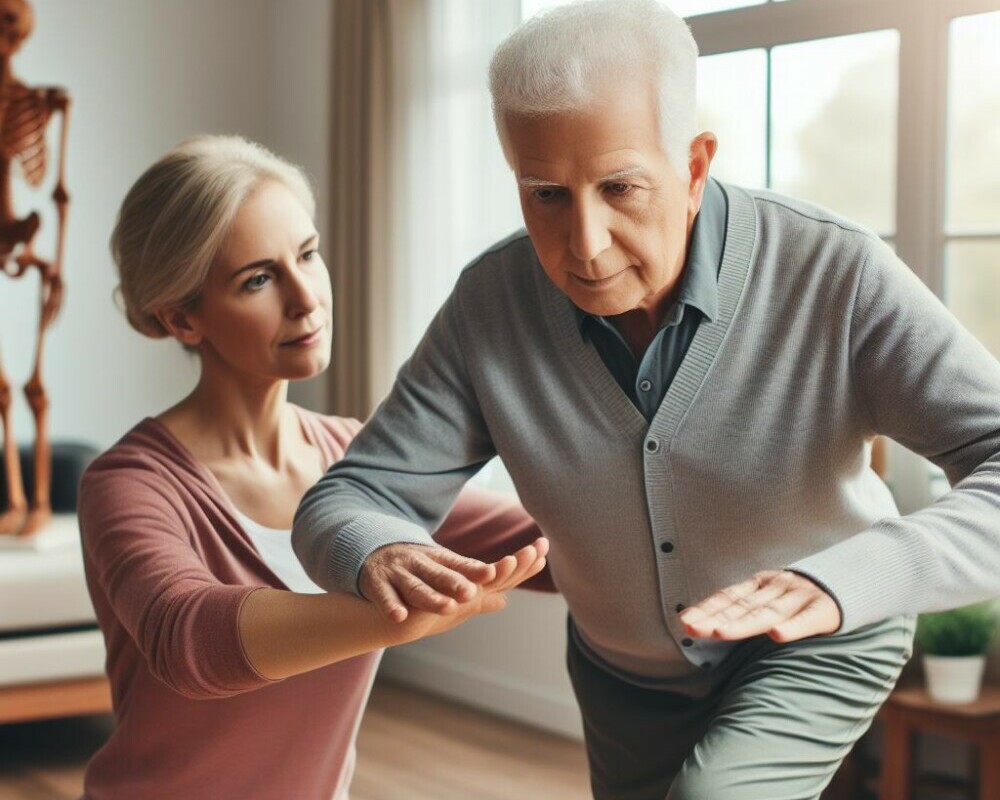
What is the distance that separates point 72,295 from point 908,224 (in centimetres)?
347

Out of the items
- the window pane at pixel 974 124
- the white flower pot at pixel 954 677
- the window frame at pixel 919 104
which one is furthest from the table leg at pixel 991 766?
the window pane at pixel 974 124

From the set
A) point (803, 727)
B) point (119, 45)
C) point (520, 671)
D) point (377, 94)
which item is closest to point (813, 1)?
point (377, 94)

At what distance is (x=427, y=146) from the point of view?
474cm

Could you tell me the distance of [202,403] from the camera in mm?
1781

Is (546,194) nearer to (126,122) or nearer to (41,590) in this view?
(41,590)

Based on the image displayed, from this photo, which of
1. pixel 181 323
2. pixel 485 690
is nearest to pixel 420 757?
pixel 485 690

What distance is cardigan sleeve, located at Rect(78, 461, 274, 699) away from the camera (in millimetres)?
1381

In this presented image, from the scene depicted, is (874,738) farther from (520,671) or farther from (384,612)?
(384,612)

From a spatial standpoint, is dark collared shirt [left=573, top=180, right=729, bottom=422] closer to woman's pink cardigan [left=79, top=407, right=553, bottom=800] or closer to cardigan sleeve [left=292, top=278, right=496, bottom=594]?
cardigan sleeve [left=292, top=278, right=496, bottom=594]

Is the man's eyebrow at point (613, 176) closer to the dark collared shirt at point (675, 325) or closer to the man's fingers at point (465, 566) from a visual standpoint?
the dark collared shirt at point (675, 325)

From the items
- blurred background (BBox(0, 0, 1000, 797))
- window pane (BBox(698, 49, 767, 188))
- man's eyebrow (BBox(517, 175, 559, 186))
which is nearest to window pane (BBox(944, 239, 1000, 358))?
blurred background (BBox(0, 0, 1000, 797))

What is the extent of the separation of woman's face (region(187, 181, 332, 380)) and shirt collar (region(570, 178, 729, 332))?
1.32ft

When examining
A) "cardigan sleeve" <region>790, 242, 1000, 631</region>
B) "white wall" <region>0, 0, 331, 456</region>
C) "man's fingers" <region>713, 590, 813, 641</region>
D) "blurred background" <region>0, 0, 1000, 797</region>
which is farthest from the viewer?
"white wall" <region>0, 0, 331, 456</region>

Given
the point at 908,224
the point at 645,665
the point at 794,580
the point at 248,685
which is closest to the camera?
the point at 794,580
